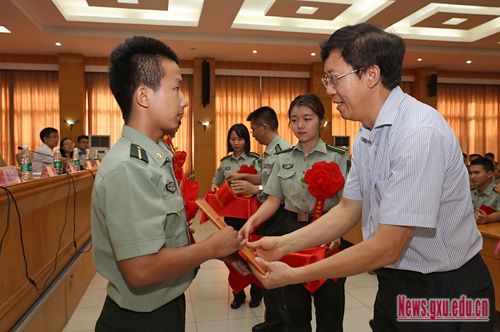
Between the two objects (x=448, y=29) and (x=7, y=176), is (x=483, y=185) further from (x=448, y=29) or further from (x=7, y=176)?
(x=448, y=29)

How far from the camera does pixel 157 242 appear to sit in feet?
3.35

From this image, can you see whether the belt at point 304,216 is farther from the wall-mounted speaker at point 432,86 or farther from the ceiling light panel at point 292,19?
the wall-mounted speaker at point 432,86

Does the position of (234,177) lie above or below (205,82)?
below

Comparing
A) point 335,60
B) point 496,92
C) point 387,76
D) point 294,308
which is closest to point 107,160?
point 335,60

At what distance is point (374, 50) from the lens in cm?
116

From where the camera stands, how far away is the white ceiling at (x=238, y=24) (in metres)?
7.23

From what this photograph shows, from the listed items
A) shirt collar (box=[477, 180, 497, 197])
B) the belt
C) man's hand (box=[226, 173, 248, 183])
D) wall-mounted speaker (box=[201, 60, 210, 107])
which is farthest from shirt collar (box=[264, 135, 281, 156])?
wall-mounted speaker (box=[201, 60, 210, 107])

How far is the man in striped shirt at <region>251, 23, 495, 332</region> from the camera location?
1.01 m

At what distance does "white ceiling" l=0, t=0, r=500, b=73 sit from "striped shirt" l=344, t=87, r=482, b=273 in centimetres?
625

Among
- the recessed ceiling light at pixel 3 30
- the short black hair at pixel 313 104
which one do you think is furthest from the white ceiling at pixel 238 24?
the short black hair at pixel 313 104

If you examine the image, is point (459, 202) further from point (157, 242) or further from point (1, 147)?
point (1, 147)

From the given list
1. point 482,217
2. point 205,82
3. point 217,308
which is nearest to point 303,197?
point 217,308

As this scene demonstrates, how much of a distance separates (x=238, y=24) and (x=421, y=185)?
7852 mm

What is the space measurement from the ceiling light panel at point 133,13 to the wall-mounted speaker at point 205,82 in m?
1.99
